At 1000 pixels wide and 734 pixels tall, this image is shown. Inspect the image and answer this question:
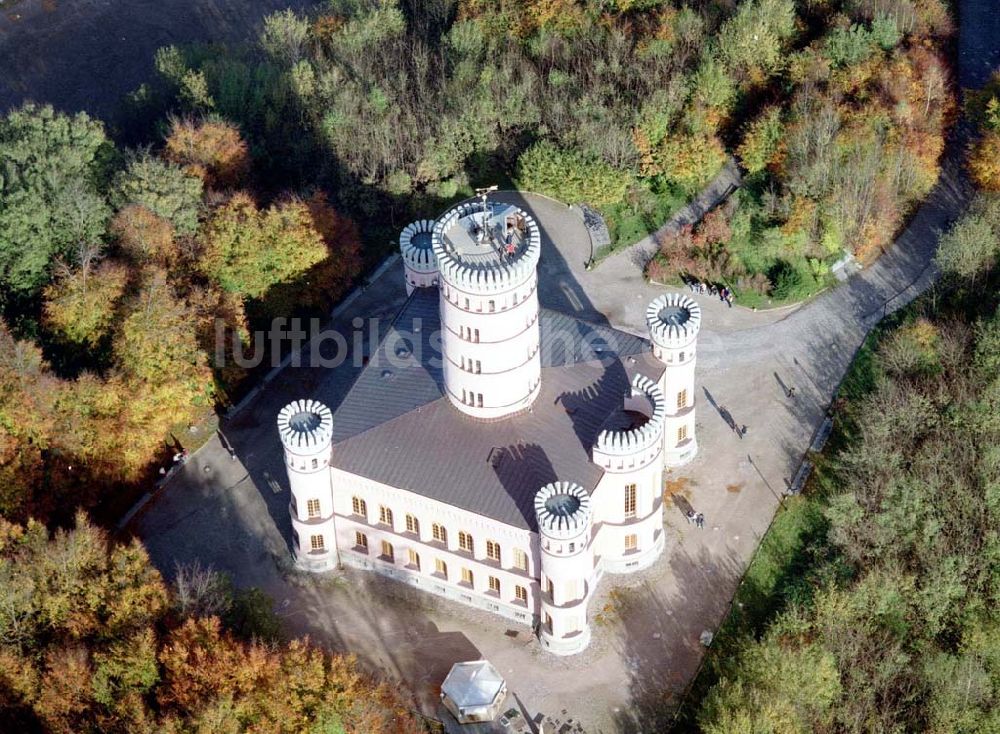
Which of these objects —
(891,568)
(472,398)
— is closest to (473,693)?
(472,398)

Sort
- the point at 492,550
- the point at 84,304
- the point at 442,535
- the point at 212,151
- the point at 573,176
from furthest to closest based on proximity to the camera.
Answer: the point at 573,176 < the point at 212,151 < the point at 84,304 < the point at 442,535 < the point at 492,550

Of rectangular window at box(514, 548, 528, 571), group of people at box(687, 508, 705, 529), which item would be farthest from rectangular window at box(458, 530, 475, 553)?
group of people at box(687, 508, 705, 529)

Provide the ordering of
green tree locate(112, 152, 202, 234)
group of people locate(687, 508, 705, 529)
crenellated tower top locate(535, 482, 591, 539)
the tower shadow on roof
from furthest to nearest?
green tree locate(112, 152, 202, 234)
group of people locate(687, 508, 705, 529)
the tower shadow on roof
crenellated tower top locate(535, 482, 591, 539)

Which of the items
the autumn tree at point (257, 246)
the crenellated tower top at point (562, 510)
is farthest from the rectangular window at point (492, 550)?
the autumn tree at point (257, 246)

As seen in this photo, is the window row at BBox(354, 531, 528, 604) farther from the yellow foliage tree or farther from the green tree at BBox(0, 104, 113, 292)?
the yellow foliage tree

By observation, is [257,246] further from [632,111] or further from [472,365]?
[632,111]

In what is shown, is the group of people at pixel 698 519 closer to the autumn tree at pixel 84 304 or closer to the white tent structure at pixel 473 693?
the white tent structure at pixel 473 693

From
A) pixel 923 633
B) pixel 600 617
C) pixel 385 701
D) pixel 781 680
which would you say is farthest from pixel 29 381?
pixel 923 633
